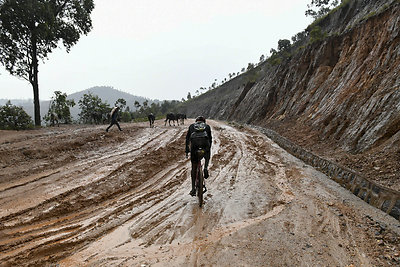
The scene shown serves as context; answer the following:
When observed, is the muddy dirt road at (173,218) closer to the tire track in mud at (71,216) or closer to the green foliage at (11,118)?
the tire track in mud at (71,216)

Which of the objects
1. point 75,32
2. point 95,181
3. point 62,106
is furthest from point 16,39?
point 95,181

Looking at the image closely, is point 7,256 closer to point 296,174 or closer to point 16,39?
point 296,174

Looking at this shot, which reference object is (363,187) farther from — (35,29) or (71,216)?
(35,29)

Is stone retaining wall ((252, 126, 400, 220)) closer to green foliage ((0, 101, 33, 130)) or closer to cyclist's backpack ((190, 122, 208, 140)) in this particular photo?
cyclist's backpack ((190, 122, 208, 140))

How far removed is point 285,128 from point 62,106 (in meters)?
27.2

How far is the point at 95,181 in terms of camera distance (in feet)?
19.0

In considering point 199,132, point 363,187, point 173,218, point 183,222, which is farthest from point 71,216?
point 363,187

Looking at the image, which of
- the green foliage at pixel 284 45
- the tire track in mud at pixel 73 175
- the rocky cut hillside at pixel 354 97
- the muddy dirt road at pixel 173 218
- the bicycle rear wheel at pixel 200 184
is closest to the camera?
the muddy dirt road at pixel 173 218

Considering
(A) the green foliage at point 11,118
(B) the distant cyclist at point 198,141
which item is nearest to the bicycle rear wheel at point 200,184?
(B) the distant cyclist at point 198,141

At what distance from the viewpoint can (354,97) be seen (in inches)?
432

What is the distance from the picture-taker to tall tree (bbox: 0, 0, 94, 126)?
17.1m

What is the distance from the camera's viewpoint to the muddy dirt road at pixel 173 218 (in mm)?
3113

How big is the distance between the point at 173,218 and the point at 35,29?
22184mm

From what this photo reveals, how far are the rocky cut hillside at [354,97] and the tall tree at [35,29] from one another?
22.1 metres
